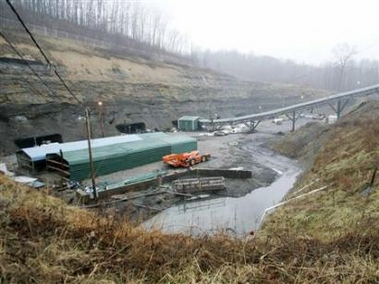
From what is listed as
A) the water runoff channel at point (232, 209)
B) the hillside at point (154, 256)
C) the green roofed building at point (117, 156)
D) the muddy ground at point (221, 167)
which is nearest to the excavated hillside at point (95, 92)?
the green roofed building at point (117, 156)

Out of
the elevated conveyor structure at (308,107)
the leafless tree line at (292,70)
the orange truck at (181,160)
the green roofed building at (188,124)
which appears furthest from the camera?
the leafless tree line at (292,70)

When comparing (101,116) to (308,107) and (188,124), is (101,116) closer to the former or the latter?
(188,124)

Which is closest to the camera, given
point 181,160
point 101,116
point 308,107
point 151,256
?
point 151,256

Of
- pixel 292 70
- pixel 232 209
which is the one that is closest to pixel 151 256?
pixel 232 209

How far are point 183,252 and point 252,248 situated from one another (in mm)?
796

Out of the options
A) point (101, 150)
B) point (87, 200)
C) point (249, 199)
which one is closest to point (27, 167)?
point (101, 150)

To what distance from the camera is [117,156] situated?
22234mm

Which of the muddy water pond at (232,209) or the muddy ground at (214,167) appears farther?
the muddy ground at (214,167)

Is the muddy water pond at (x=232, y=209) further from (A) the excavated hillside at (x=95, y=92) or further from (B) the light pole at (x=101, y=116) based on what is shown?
(B) the light pole at (x=101, y=116)

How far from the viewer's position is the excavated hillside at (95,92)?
2917cm

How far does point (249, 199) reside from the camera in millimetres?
17953

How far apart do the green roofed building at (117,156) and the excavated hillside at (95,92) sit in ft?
28.5

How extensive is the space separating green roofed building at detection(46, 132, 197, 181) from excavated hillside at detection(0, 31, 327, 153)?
342 inches

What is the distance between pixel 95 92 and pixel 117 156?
1827 cm
